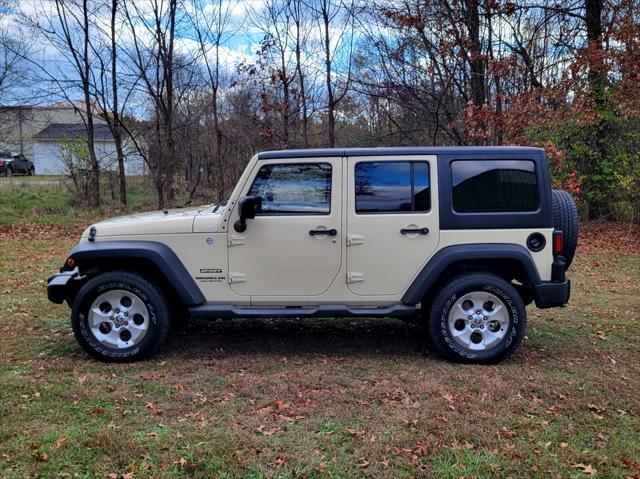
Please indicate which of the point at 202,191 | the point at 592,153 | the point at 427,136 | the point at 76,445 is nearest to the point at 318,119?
the point at 427,136

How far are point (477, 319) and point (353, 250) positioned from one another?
124cm

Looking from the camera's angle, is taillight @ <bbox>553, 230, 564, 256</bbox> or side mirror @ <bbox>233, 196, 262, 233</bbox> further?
taillight @ <bbox>553, 230, 564, 256</bbox>

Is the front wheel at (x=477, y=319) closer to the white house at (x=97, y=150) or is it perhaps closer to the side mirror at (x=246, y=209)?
the side mirror at (x=246, y=209)

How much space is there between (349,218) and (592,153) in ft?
41.2

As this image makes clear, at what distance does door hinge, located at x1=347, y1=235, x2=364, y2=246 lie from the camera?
15.8 feet

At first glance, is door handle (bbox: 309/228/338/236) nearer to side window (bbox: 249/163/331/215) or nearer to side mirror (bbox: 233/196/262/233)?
side window (bbox: 249/163/331/215)

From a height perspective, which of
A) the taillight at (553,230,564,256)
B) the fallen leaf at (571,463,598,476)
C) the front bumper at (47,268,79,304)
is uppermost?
the taillight at (553,230,564,256)

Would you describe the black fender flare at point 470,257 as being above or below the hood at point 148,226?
below

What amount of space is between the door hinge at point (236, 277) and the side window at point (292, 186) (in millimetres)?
581

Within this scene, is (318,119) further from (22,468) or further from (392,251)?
(22,468)

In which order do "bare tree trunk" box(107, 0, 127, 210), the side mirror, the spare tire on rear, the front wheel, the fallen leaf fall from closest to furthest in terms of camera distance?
the fallen leaf, the side mirror, the front wheel, the spare tire on rear, "bare tree trunk" box(107, 0, 127, 210)

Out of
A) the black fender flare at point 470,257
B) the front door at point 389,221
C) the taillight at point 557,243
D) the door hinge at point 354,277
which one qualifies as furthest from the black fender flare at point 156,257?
the taillight at point 557,243

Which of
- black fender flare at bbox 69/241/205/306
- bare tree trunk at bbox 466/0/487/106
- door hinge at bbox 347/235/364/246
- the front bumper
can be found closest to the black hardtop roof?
door hinge at bbox 347/235/364/246

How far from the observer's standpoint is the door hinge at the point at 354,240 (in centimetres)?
481
